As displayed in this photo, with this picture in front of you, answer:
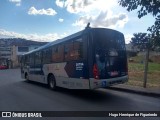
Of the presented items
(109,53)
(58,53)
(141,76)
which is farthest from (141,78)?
(109,53)

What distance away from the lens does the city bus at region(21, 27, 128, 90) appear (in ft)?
35.2

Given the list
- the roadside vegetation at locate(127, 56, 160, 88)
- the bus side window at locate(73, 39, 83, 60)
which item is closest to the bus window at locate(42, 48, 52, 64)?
the bus side window at locate(73, 39, 83, 60)

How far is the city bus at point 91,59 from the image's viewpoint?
1074 centimetres

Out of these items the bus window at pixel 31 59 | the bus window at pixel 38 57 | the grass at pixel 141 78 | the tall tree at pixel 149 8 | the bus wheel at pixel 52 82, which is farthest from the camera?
the bus window at pixel 31 59

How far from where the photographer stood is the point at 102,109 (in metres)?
8.92

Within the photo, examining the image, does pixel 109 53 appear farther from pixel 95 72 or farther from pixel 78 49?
pixel 78 49

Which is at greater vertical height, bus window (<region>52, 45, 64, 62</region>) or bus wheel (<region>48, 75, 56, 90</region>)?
bus window (<region>52, 45, 64, 62</region>)

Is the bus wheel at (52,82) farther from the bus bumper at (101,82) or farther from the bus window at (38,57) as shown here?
the bus bumper at (101,82)

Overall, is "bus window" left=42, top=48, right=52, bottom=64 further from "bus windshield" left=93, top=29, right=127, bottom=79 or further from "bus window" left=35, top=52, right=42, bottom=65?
"bus windshield" left=93, top=29, right=127, bottom=79

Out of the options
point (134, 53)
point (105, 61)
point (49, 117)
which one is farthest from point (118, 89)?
point (134, 53)

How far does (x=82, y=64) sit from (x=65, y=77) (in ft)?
6.95

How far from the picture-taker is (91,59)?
421 inches

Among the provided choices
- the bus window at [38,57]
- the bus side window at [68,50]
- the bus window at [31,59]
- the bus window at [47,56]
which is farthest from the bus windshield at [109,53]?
the bus window at [31,59]

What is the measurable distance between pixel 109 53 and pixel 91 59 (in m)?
1.09
